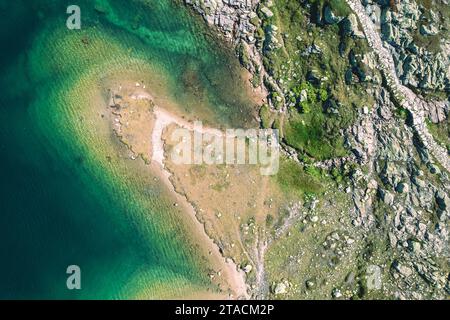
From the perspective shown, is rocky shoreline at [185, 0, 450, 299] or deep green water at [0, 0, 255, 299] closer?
rocky shoreline at [185, 0, 450, 299]

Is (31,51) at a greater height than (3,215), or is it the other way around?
(31,51)

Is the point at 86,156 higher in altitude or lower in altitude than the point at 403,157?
lower

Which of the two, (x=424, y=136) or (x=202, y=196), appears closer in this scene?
(x=424, y=136)

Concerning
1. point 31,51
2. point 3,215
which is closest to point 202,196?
point 3,215

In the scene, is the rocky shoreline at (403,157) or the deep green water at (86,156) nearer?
the rocky shoreline at (403,157)

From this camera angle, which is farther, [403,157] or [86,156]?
[86,156]
